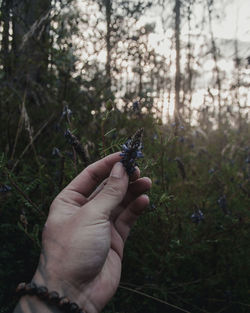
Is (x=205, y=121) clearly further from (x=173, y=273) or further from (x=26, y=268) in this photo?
(x=26, y=268)

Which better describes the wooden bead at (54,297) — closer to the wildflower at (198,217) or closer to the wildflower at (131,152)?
the wildflower at (131,152)

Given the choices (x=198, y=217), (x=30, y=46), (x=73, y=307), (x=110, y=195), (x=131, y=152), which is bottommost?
(x=73, y=307)

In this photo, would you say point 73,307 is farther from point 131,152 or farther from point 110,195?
point 131,152

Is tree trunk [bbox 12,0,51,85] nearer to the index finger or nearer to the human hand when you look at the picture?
the index finger

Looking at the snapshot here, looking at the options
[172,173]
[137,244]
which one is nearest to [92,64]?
[172,173]

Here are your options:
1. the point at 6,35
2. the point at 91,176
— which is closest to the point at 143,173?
the point at 91,176
